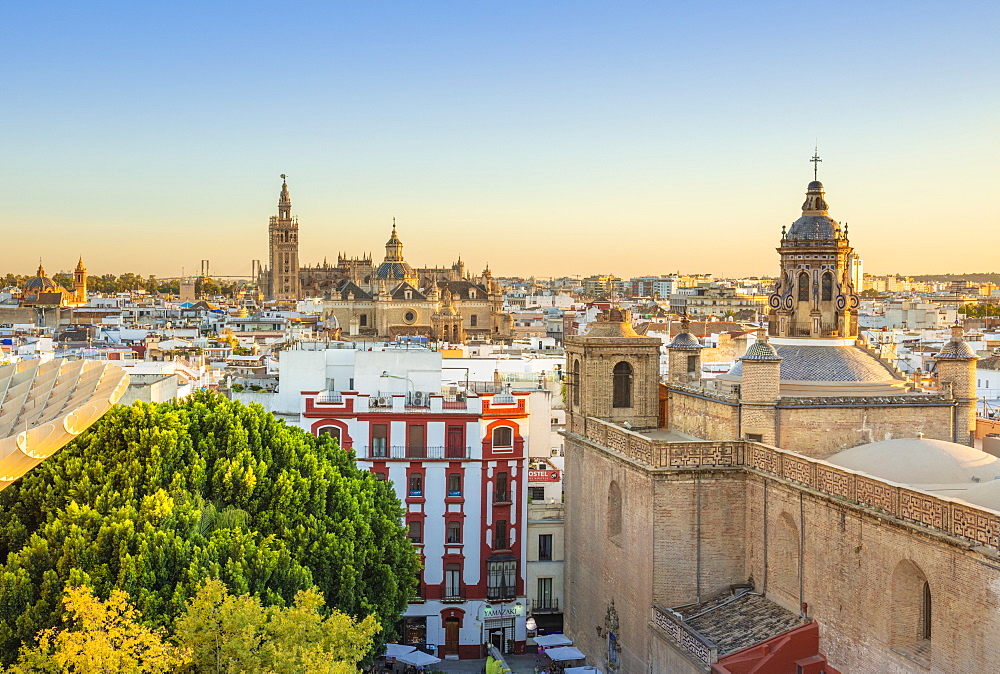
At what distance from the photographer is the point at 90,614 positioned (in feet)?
46.3

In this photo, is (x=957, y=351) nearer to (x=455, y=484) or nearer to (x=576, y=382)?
(x=576, y=382)

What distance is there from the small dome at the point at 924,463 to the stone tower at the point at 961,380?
3380 millimetres

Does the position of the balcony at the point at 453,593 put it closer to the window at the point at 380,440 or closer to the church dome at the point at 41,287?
the window at the point at 380,440

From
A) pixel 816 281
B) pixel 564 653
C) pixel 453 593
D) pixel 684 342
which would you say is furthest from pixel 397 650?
pixel 816 281

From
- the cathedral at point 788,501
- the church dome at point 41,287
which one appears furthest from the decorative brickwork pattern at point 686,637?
the church dome at point 41,287

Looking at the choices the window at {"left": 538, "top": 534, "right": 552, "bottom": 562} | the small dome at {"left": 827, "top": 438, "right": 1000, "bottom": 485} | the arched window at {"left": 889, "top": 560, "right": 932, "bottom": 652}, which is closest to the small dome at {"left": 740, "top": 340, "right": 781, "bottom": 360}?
the small dome at {"left": 827, "top": 438, "right": 1000, "bottom": 485}

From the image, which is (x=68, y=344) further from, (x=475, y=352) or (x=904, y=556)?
(x=904, y=556)

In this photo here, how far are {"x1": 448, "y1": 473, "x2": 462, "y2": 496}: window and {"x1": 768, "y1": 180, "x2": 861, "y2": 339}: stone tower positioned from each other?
33.2 feet

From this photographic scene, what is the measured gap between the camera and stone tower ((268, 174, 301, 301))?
549 ft

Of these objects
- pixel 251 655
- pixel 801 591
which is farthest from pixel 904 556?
pixel 251 655

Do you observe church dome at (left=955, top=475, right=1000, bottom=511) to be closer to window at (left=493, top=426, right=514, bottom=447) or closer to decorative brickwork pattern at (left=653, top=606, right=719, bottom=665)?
decorative brickwork pattern at (left=653, top=606, right=719, bottom=665)

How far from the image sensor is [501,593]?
104 ft

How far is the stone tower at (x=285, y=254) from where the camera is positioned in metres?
167

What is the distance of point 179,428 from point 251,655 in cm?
706
